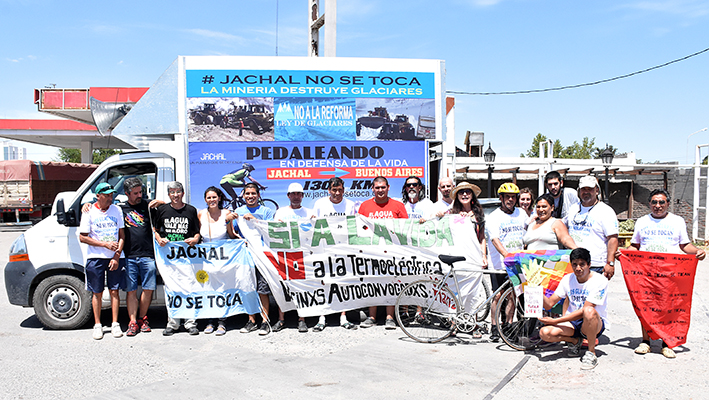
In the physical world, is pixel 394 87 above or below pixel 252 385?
above

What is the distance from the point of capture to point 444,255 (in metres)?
5.74

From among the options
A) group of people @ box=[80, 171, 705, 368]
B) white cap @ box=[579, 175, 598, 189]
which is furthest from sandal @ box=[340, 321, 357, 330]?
white cap @ box=[579, 175, 598, 189]

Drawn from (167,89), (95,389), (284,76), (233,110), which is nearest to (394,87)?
(284,76)

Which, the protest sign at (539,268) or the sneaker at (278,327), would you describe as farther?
the sneaker at (278,327)

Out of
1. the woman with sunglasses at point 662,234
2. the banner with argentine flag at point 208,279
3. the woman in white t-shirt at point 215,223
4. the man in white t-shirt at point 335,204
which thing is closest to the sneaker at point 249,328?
the banner with argentine flag at point 208,279

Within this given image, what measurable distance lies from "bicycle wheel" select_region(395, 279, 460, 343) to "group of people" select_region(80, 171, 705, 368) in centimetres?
37

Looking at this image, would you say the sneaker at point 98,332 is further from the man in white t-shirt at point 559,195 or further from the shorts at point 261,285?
the man in white t-shirt at point 559,195

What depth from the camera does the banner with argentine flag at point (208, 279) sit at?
19.8 ft

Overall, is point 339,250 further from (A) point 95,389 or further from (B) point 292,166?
(A) point 95,389

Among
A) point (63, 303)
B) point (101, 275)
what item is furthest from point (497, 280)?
point (63, 303)

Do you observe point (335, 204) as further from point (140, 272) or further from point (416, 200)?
point (140, 272)

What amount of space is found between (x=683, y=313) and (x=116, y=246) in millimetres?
6245

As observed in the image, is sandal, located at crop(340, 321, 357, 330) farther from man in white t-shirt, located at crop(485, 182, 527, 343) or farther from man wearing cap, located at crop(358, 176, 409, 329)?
man in white t-shirt, located at crop(485, 182, 527, 343)

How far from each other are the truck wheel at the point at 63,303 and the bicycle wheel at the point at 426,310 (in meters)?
3.81
